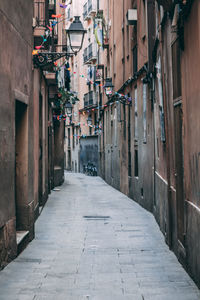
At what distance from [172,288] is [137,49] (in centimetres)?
1316

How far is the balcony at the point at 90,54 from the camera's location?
4134 cm

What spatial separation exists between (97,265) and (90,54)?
3621cm

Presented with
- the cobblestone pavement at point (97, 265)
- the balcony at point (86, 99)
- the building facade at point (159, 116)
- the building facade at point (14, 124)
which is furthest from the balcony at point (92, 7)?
the building facade at point (14, 124)

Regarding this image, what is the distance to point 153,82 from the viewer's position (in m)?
14.0

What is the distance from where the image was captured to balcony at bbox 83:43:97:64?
4134 centimetres

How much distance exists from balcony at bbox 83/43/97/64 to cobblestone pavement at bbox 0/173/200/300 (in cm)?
2930

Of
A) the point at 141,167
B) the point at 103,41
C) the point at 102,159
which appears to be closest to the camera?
the point at 141,167

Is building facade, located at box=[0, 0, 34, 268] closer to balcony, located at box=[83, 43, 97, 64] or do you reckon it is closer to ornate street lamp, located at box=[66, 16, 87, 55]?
ornate street lamp, located at box=[66, 16, 87, 55]

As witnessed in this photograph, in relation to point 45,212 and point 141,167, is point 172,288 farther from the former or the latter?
point 141,167

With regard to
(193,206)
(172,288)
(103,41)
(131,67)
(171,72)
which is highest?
(103,41)

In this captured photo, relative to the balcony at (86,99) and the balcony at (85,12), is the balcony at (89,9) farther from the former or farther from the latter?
the balcony at (86,99)

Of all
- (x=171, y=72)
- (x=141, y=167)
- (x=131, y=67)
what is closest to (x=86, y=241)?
(x=171, y=72)

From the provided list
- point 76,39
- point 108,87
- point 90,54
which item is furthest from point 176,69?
point 90,54

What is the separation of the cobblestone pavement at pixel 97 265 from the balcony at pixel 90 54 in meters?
29.3
